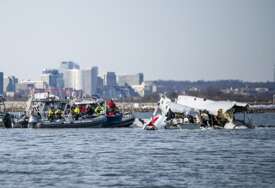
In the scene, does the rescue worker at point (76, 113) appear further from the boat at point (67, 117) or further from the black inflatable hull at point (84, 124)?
the black inflatable hull at point (84, 124)

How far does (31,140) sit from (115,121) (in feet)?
73.9

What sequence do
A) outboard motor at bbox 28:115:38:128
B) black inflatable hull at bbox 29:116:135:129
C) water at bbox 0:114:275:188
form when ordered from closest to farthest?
water at bbox 0:114:275:188 < black inflatable hull at bbox 29:116:135:129 < outboard motor at bbox 28:115:38:128

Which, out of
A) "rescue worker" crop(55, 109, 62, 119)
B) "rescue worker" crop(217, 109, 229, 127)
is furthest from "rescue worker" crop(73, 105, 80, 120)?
"rescue worker" crop(217, 109, 229, 127)

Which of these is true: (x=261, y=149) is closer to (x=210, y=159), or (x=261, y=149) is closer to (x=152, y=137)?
(x=210, y=159)

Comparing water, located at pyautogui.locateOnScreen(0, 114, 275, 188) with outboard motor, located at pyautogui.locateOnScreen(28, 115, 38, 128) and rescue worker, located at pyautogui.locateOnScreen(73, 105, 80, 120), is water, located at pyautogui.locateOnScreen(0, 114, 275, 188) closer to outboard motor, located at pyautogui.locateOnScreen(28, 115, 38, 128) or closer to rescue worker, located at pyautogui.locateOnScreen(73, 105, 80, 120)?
outboard motor, located at pyautogui.locateOnScreen(28, 115, 38, 128)

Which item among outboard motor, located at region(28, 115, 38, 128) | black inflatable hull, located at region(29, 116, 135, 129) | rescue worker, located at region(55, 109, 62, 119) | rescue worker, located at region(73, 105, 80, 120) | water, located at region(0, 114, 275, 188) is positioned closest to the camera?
water, located at region(0, 114, 275, 188)

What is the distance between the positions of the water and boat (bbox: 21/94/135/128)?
40.1 feet

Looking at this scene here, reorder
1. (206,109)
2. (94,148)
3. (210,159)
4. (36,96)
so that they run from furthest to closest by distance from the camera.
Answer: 1. (36,96)
2. (206,109)
3. (94,148)
4. (210,159)

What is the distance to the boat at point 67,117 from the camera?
9406 centimetres

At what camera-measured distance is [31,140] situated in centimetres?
7488

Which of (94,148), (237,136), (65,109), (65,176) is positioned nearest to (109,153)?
(94,148)

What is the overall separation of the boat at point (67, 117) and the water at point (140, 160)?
40.1 ft

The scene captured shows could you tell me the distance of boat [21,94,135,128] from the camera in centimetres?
9406

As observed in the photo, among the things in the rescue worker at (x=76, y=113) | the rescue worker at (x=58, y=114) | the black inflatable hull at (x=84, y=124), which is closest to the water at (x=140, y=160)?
the black inflatable hull at (x=84, y=124)
